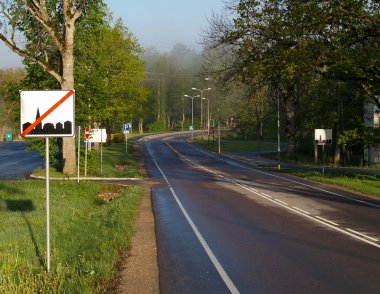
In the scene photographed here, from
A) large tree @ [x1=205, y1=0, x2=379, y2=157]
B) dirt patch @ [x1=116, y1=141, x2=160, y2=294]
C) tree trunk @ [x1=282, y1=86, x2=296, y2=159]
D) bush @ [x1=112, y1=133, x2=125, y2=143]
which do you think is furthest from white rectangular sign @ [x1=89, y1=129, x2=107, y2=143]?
bush @ [x1=112, y1=133, x2=125, y2=143]

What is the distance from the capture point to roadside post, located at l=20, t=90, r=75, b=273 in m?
7.46

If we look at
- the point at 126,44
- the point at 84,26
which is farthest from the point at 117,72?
the point at 84,26

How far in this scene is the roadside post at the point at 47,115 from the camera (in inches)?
294

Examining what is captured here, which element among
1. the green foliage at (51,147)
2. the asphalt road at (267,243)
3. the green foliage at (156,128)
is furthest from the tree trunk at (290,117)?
the green foliage at (156,128)

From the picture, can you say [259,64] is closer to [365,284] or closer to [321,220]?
[321,220]

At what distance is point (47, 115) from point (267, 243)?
5.40 metres

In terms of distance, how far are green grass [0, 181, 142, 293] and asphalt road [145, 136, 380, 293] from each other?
94 cm

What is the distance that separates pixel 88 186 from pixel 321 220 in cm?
1128

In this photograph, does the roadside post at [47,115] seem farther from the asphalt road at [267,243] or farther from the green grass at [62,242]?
the asphalt road at [267,243]

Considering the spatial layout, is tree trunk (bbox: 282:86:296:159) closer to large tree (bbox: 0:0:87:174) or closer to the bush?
large tree (bbox: 0:0:87:174)

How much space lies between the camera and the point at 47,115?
24.6ft

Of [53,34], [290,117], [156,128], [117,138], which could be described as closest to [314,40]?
[53,34]

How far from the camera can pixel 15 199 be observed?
58.7 feet

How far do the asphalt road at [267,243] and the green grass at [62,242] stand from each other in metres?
0.94
